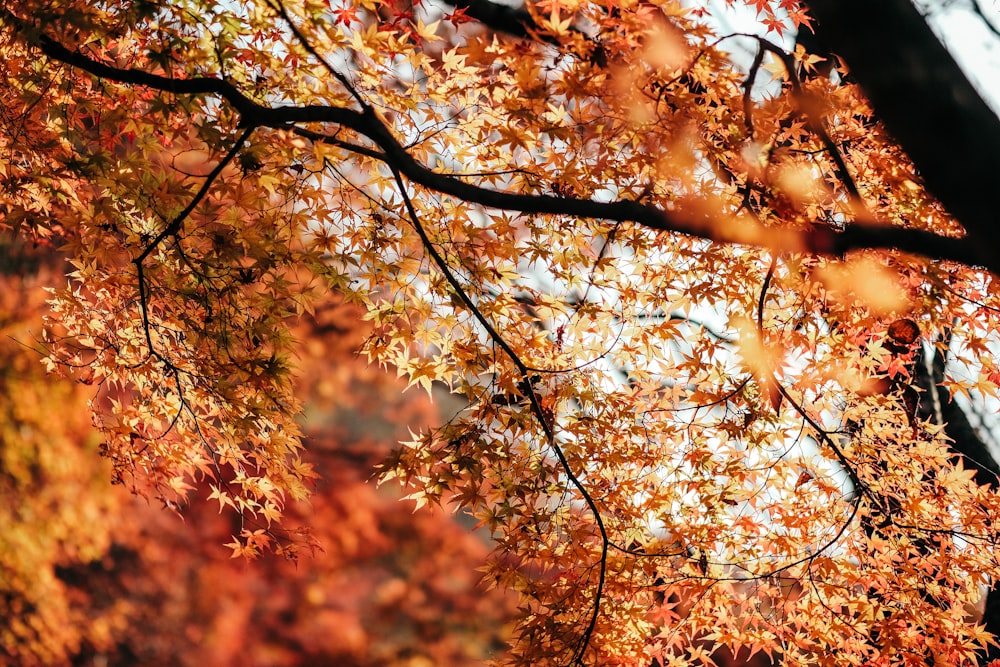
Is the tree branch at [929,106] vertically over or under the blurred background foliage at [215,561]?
under

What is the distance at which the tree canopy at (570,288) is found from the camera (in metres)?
2.34

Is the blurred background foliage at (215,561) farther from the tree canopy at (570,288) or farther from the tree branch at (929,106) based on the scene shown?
the tree branch at (929,106)

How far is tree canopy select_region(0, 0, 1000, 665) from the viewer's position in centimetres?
234

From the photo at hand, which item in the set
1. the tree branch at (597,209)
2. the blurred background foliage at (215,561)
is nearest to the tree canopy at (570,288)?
the tree branch at (597,209)

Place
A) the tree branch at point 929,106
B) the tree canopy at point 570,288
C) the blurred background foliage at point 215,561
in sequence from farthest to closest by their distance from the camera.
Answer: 1. the blurred background foliage at point 215,561
2. the tree canopy at point 570,288
3. the tree branch at point 929,106

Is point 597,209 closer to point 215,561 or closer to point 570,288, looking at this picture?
point 570,288

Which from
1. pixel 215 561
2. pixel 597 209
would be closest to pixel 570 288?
pixel 597 209

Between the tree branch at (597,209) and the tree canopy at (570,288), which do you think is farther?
the tree canopy at (570,288)

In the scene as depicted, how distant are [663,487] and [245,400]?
1883 mm

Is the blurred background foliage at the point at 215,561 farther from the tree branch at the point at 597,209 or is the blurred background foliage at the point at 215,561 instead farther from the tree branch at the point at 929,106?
the tree branch at the point at 929,106

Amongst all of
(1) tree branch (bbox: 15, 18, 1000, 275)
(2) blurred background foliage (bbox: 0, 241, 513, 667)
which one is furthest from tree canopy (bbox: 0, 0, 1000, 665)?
(2) blurred background foliage (bbox: 0, 241, 513, 667)

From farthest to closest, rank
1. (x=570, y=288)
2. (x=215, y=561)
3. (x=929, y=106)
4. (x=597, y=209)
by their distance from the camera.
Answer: (x=215, y=561) < (x=570, y=288) < (x=597, y=209) < (x=929, y=106)

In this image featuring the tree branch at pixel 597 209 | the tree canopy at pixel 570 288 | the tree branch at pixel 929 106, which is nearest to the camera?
the tree branch at pixel 929 106

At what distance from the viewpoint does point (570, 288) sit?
2930 mm
